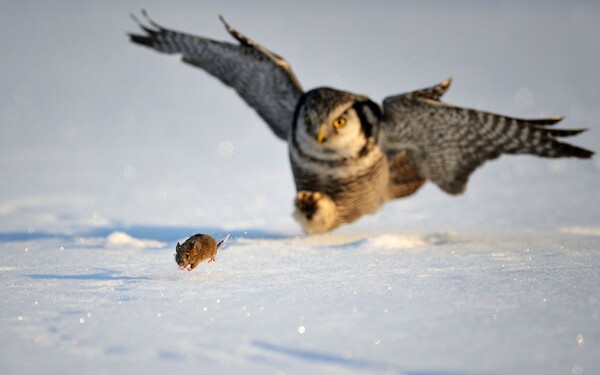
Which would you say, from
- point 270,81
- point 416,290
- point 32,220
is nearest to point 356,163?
point 270,81

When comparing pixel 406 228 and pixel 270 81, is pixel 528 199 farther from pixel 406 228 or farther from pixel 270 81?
pixel 270 81

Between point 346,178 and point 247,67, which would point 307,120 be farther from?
point 247,67

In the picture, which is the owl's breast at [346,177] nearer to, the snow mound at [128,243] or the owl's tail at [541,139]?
the owl's tail at [541,139]

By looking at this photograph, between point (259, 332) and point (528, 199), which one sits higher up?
point (528, 199)

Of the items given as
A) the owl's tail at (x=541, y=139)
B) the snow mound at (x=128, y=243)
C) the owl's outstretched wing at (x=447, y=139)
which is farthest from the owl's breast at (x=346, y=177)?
the snow mound at (x=128, y=243)

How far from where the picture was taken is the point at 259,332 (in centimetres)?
232

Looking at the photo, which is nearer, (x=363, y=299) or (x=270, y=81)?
(x=363, y=299)

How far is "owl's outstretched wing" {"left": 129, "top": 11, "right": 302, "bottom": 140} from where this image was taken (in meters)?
5.16

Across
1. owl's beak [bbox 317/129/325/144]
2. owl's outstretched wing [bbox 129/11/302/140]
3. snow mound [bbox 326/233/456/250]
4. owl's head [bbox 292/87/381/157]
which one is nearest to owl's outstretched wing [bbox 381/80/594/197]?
owl's head [bbox 292/87/381/157]

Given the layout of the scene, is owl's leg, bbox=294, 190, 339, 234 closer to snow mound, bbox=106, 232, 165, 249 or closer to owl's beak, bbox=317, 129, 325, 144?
→ owl's beak, bbox=317, 129, 325, 144

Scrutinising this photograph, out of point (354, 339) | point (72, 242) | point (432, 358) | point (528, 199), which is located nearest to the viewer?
point (432, 358)

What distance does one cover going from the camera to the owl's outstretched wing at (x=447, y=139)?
14.4 feet

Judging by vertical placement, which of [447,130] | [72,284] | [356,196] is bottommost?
[72,284]

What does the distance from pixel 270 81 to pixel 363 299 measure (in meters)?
3.02
